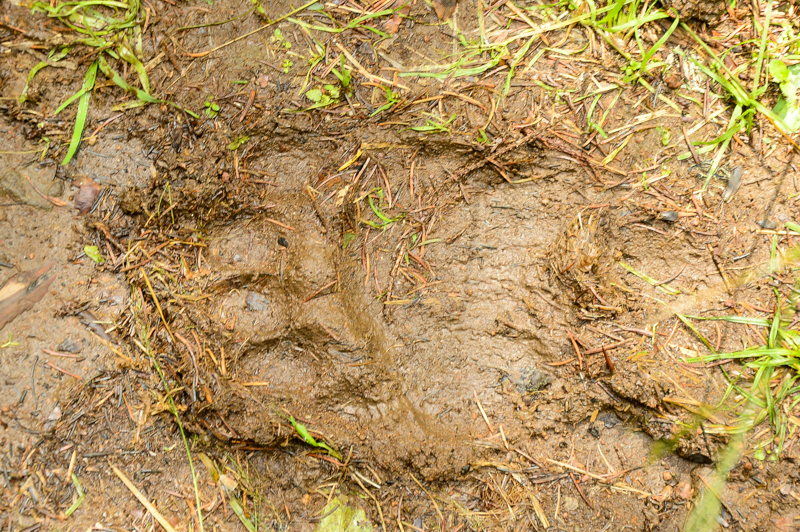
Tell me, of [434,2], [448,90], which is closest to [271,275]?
[448,90]

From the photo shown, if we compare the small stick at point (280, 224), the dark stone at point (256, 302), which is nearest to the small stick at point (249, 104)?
the small stick at point (280, 224)

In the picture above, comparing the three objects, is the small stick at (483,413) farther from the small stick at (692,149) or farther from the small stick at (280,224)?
the small stick at (692,149)

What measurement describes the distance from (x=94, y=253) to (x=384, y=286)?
1306mm

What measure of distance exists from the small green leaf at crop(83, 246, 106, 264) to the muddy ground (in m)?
0.02

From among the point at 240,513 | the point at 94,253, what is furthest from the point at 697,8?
the point at 240,513

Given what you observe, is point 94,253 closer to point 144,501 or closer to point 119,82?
point 119,82

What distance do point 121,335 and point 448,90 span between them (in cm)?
187

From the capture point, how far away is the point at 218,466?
80.1 inches

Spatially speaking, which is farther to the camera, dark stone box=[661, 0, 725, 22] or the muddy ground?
dark stone box=[661, 0, 725, 22]

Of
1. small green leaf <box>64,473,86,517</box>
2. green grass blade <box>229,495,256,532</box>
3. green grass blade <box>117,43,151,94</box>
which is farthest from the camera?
green grass blade <box>117,43,151,94</box>

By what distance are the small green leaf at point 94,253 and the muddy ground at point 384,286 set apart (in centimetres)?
2

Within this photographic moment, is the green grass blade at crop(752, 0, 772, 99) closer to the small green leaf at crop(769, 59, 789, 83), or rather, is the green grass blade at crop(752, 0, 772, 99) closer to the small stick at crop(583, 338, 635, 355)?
the small green leaf at crop(769, 59, 789, 83)

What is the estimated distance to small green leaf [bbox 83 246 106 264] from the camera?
2029mm

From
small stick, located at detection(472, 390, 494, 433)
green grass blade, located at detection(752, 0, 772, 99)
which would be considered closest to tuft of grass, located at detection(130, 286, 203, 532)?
small stick, located at detection(472, 390, 494, 433)
